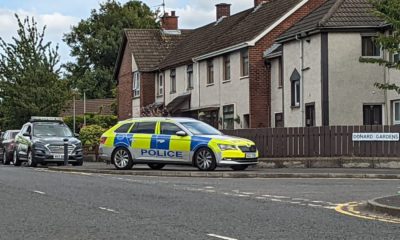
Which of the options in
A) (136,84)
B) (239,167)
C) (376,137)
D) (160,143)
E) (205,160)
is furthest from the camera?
(136,84)

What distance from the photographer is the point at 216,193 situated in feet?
54.8

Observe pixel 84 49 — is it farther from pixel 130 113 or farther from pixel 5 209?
pixel 5 209

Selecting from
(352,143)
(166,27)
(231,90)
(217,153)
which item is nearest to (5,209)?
(217,153)

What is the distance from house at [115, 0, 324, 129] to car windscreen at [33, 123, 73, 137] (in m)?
9.70

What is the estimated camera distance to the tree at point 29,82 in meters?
46.2

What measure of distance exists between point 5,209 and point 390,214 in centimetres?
675

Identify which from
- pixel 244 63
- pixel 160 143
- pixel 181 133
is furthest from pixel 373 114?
pixel 160 143

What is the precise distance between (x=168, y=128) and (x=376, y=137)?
293 inches

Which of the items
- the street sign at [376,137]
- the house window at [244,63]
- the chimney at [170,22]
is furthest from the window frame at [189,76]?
the street sign at [376,137]

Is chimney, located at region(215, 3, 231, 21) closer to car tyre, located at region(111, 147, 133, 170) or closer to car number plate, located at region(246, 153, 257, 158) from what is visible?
car tyre, located at region(111, 147, 133, 170)

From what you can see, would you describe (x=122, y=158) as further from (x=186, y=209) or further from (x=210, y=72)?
(x=210, y=72)

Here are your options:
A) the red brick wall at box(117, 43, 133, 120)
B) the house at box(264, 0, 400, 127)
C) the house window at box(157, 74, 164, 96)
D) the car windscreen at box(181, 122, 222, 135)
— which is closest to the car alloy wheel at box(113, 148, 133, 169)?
the car windscreen at box(181, 122, 222, 135)

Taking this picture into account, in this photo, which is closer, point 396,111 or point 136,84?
point 396,111

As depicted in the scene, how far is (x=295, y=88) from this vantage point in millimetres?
34250
